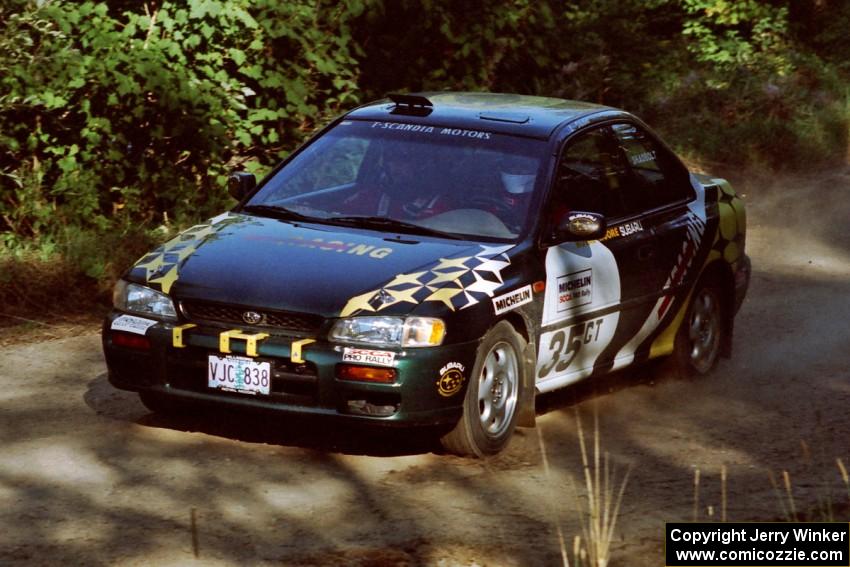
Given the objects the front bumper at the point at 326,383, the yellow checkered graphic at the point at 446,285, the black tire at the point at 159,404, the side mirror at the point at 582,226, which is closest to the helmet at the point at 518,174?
the side mirror at the point at 582,226

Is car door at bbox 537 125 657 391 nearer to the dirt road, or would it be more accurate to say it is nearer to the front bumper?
the dirt road

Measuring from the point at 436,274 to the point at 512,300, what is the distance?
1.38 ft

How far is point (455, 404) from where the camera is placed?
23.5ft

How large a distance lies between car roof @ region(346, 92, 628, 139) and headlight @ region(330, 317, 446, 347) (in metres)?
1.71

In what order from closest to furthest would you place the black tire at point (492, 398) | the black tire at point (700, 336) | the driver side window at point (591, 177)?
the black tire at point (492, 398) → the driver side window at point (591, 177) → the black tire at point (700, 336)

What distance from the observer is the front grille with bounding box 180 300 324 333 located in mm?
7055

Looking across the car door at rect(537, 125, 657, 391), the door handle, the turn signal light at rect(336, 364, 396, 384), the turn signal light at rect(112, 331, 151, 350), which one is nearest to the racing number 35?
the car door at rect(537, 125, 657, 391)

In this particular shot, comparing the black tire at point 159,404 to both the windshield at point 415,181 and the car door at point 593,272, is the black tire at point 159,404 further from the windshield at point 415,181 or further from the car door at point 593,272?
the car door at point 593,272

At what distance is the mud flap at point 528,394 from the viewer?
7707 mm

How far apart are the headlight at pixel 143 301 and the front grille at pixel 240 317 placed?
3.6 inches

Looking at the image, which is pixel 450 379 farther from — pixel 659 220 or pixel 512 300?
pixel 659 220

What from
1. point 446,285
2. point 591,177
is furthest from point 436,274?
point 591,177

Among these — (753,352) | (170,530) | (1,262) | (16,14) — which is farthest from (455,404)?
(16,14)

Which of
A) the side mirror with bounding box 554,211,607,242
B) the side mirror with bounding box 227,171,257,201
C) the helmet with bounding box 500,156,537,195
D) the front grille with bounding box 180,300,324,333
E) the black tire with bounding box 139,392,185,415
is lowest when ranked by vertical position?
the black tire with bounding box 139,392,185,415
